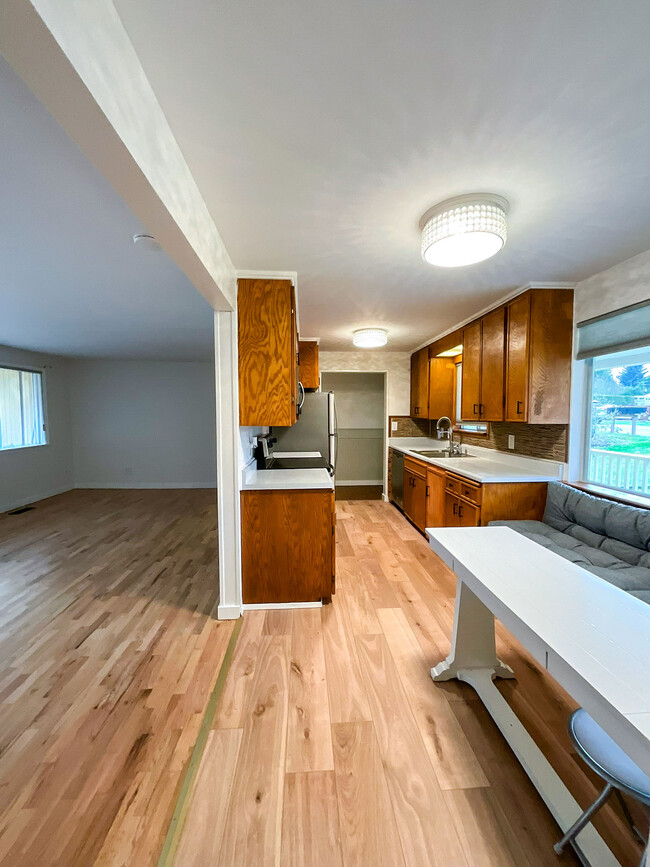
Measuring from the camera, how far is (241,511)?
2400 millimetres

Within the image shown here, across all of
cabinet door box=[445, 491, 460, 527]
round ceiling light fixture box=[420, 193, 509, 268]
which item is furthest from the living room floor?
round ceiling light fixture box=[420, 193, 509, 268]

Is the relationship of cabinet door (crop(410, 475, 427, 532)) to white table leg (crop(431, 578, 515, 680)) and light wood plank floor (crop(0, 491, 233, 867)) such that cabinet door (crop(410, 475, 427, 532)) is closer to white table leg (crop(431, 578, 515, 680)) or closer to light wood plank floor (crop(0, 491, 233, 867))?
white table leg (crop(431, 578, 515, 680))

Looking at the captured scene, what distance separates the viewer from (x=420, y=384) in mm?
4961

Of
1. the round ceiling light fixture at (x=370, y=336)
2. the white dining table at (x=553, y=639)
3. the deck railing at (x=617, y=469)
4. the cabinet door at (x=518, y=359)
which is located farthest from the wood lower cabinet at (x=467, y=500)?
the round ceiling light fixture at (x=370, y=336)

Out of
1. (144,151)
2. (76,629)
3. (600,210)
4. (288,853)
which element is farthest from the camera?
(76,629)

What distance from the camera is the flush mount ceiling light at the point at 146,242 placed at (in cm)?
187

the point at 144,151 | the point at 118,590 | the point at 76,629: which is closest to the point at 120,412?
the point at 118,590

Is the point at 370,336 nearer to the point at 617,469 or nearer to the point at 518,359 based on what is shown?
the point at 518,359

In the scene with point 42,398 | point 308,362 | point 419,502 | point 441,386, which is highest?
point 308,362

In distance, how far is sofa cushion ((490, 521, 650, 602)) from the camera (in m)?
1.86

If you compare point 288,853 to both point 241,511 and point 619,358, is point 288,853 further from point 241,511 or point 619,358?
point 619,358

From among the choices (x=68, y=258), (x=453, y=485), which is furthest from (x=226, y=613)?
(x=68, y=258)

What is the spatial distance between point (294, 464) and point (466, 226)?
223cm

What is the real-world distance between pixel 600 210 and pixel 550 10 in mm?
1143
